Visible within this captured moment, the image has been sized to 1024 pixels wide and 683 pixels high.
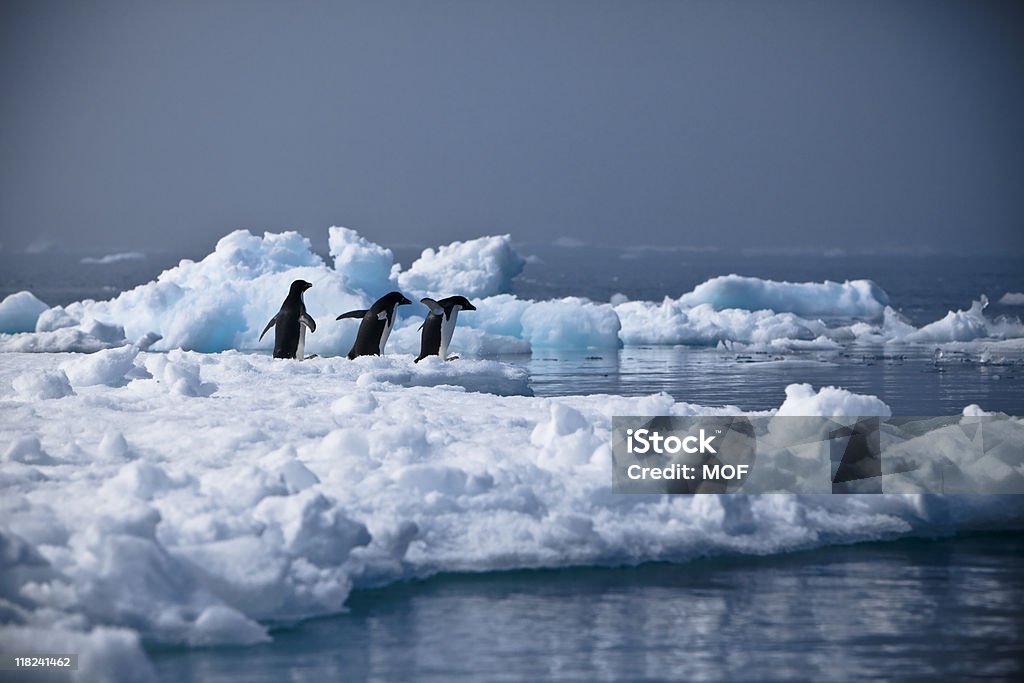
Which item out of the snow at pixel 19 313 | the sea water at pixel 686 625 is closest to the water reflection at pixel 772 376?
the sea water at pixel 686 625

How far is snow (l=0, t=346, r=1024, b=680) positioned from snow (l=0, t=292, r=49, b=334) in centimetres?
1362

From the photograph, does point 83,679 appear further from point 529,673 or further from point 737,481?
point 737,481

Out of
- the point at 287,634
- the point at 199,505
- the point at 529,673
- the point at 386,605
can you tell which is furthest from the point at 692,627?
the point at 199,505

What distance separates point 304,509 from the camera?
616cm

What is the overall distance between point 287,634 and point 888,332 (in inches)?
826

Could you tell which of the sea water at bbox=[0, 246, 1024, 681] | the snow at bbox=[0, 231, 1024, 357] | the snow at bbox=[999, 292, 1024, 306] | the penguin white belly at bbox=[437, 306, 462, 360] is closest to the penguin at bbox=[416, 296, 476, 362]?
the penguin white belly at bbox=[437, 306, 462, 360]

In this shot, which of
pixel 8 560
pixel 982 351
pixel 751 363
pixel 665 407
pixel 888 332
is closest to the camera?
pixel 8 560

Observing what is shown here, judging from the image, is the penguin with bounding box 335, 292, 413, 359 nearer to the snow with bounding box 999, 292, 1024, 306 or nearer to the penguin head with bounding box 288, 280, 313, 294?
the penguin head with bounding box 288, 280, 313, 294

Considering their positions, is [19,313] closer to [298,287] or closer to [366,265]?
[366,265]

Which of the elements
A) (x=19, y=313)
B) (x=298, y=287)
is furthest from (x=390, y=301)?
(x=19, y=313)

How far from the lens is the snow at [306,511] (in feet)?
18.4

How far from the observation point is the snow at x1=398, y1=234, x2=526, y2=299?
1057 inches

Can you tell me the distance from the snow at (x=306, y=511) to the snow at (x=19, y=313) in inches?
536

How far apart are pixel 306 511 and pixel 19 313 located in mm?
17958
